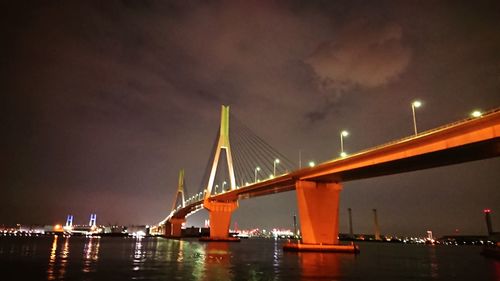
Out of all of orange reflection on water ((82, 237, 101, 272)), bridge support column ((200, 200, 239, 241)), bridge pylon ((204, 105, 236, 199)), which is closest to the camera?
orange reflection on water ((82, 237, 101, 272))

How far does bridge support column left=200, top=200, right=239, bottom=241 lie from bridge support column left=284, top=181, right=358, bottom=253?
40483mm

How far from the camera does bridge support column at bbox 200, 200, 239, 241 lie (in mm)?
87125

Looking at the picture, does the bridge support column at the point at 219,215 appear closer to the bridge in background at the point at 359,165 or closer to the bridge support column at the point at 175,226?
the bridge in background at the point at 359,165

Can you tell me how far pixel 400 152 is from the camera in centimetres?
3547

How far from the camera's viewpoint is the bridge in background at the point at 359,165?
1144 inches

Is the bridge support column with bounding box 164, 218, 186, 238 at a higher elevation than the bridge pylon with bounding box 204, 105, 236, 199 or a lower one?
lower

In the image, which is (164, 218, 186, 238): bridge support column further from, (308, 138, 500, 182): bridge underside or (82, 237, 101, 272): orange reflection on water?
(308, 138, 500, 182): bridge underside

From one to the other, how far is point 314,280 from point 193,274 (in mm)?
7826

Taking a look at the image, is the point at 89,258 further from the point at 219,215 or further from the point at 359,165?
the point at 219,215

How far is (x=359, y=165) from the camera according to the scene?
1608 inches

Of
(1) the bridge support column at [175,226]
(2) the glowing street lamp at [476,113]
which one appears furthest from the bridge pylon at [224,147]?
(1) the bridge support column at [175,226]

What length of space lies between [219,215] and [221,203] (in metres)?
3.15

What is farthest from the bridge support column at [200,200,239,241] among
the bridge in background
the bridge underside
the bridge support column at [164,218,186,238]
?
the bridge support column at [164,218,186,238]

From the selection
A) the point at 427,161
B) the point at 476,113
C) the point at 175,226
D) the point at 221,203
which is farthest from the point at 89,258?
the point at 175,226
